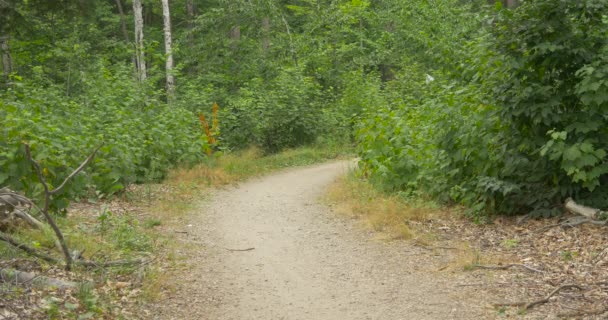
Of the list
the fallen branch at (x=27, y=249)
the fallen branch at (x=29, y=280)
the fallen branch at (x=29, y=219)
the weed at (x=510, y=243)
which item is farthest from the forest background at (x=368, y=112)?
the fallen branch at (x=29, y=280)

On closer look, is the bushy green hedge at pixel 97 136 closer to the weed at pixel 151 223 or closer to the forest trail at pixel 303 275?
the weed at pixel 151 223

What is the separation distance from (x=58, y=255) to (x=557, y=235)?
590 centimetres

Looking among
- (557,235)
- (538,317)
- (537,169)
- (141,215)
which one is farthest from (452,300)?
(141,215)

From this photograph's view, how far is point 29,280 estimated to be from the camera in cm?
616

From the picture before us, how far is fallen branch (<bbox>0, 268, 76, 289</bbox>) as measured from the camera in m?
6.11

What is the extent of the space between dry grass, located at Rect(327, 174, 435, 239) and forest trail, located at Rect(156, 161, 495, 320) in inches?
10.5

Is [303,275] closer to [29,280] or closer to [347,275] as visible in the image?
[347,275]

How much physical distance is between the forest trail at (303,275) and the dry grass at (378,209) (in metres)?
0.27

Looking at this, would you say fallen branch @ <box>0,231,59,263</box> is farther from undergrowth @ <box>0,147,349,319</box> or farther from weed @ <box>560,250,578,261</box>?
weed @ <box>560,250,578,261</box>

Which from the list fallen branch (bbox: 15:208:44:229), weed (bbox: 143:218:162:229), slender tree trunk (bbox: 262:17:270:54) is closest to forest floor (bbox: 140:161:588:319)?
weed (bbox: 143:218:162:229)

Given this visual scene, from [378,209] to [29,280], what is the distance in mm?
5744

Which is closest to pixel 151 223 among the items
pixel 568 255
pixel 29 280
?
pixel 29 280

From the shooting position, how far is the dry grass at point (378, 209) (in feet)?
31.5

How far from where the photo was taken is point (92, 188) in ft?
38.5
